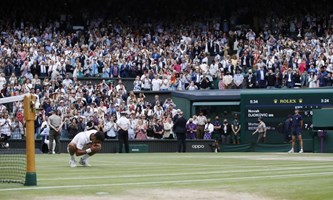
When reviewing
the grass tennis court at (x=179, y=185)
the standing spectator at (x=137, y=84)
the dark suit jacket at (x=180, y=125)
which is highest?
the standing spectator at (x=137, y=84)

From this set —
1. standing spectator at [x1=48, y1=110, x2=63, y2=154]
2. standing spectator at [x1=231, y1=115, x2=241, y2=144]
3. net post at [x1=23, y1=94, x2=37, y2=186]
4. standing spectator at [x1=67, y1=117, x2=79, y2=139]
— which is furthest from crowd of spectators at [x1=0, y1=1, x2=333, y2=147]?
net post at [x1=23, y1=94, x2=37, y2=186]

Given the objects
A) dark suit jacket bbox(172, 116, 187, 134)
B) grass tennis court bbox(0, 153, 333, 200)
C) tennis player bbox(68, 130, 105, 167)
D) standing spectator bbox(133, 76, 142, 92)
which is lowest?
grass tennis court bbox(0, 153, 333, 200)

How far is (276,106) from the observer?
132 feet

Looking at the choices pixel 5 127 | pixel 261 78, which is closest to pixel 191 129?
pixel 261 78

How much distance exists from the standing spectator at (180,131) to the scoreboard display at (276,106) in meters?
3.25

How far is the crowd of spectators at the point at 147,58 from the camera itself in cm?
4203


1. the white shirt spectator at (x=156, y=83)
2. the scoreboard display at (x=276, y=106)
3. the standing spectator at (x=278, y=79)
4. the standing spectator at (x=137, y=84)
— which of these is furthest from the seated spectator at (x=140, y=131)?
the standing spectator at (x=278, y=79)

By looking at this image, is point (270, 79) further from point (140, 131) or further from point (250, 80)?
point (140, 131)

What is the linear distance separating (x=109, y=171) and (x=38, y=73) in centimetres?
2720

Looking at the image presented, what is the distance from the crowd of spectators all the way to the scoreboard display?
2.81m

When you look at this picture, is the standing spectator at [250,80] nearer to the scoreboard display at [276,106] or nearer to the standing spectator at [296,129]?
the scoreboard display at [276,106]

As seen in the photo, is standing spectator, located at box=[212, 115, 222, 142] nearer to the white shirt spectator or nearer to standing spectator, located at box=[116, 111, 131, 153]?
the white shirt spectator

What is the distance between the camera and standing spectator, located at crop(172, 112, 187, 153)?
38719mm

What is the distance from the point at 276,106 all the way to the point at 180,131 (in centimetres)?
478
